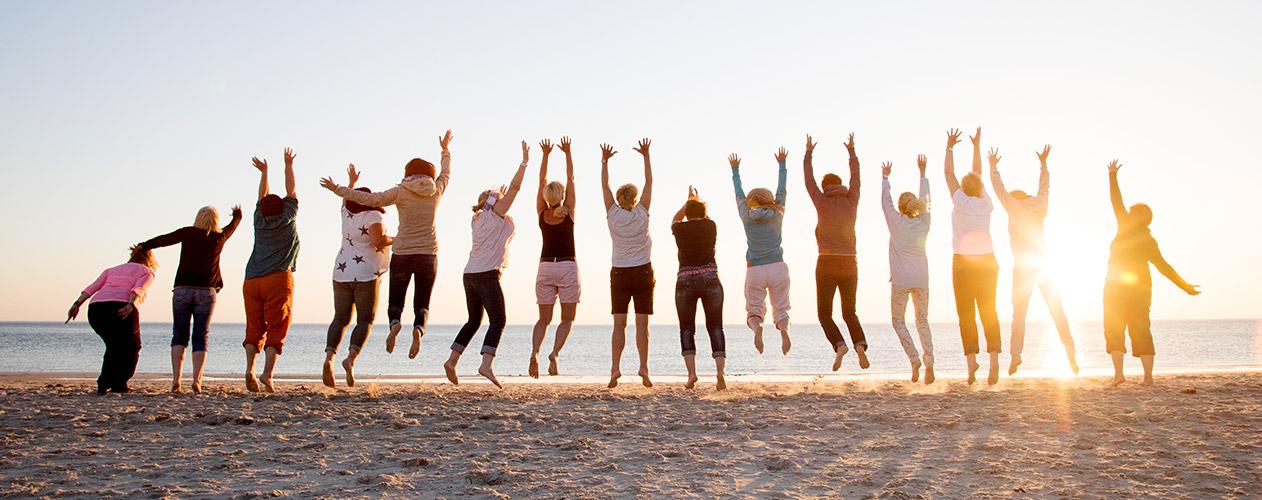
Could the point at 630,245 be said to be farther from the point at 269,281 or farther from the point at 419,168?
the point at 269,281

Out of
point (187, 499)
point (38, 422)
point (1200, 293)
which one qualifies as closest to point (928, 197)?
point (1200, 293)

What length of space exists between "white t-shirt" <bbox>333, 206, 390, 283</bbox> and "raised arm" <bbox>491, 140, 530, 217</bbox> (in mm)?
1286

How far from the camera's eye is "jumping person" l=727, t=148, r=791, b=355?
9.62 meters

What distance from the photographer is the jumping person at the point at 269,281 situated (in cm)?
899

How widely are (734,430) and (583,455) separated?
137 cm

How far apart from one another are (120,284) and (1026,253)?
965cm

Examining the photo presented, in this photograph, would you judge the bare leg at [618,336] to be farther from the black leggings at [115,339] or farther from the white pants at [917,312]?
the black leggings at [115,339]

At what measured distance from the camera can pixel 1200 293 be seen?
9.17 metres

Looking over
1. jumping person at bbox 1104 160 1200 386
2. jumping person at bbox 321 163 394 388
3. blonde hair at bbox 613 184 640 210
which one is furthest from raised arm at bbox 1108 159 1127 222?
jumping person at bbox 321 163 394 388

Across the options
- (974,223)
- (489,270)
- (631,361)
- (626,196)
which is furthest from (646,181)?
(631,361)

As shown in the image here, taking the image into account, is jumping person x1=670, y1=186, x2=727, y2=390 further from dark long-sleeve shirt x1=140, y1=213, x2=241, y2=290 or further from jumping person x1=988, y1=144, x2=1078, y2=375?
dark long-sleeve shirt x1=140, y1=213, x2=241, y2=290

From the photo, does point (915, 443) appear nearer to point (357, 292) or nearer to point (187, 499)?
point (187, 499)

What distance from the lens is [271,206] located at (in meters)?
9.16

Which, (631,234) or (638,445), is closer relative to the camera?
(638,445)
